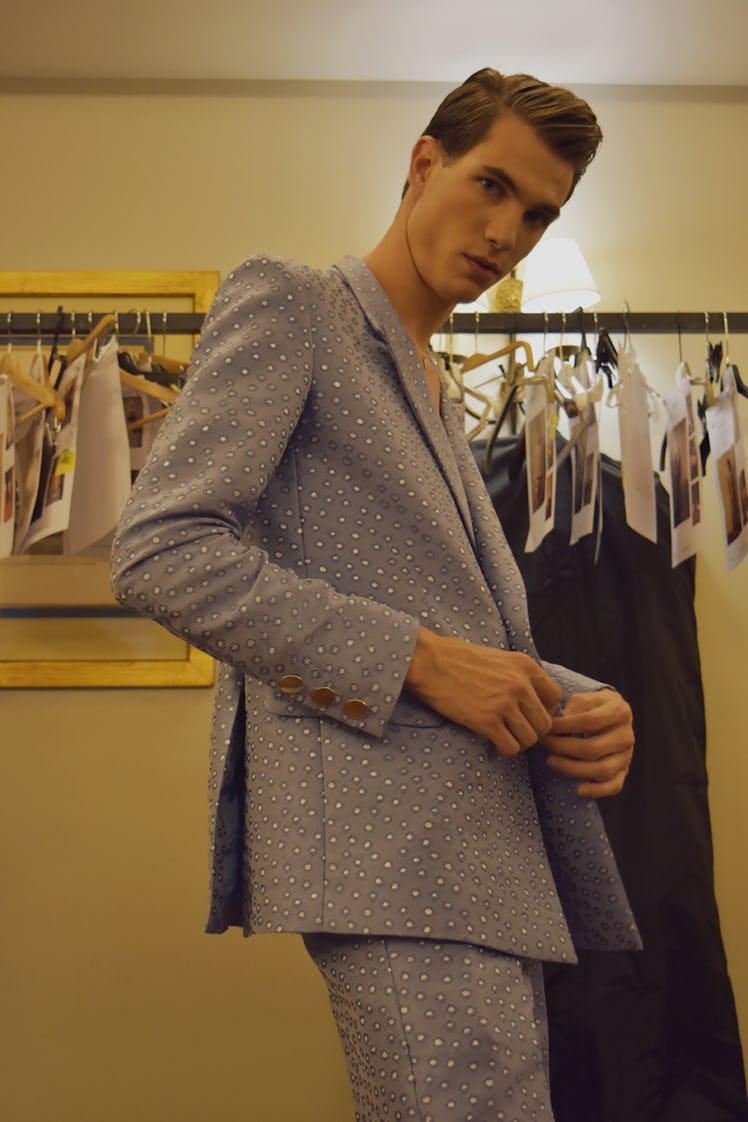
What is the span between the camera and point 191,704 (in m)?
2.38

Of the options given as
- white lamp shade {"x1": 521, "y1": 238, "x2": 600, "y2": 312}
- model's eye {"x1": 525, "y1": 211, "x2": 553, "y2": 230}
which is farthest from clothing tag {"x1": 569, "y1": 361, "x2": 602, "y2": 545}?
model's eye {"x1": 525, "y1": 211, "x2": 553, "y2": 230}

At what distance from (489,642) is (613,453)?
69.2 inches

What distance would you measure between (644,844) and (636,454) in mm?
800

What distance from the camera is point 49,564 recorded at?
2.39m

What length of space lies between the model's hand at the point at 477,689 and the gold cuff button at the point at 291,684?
8 cm

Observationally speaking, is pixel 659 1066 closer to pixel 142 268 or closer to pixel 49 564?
pixel 49 564

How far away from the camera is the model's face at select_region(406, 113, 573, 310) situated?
3.23 ft

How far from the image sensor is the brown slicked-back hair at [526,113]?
3.26ft

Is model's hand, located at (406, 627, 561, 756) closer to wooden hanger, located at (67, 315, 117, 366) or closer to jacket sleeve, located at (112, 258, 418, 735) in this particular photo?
jacket sleeve, located at (112, 258, 418, 735)

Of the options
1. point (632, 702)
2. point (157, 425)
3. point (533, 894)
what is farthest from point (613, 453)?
point (533, 894)

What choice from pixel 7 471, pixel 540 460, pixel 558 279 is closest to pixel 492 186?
pixel 540 460

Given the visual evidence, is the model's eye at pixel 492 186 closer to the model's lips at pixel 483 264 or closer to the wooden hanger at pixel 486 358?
the model's lips at pixel 483 264

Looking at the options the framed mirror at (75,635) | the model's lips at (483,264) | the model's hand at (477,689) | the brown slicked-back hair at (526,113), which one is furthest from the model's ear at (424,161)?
the framed mirror at (75,635)

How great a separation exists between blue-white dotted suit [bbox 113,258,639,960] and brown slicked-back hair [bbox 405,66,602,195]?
23 cm
